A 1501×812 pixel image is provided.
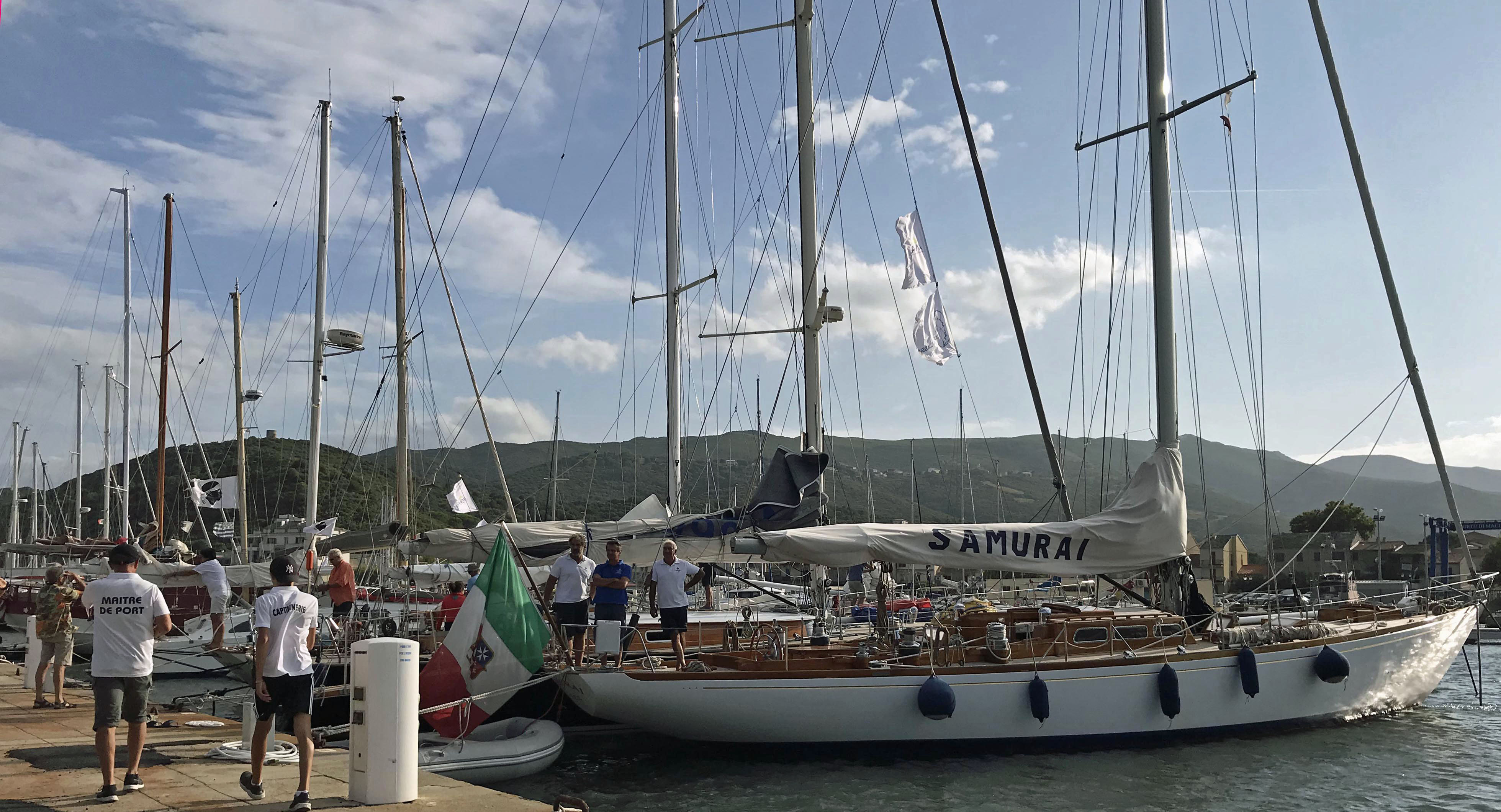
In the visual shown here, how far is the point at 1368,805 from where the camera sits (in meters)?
10.9

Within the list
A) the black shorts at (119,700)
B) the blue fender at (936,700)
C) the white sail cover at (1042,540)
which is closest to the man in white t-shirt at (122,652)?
the black shorts at (119,700)

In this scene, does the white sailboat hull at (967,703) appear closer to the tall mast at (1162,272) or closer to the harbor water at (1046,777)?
the harbor water at (1046,777)

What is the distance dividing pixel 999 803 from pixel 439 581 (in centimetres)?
1738

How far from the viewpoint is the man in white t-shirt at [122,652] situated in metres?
6.90

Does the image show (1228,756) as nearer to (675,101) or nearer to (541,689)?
(541,689)

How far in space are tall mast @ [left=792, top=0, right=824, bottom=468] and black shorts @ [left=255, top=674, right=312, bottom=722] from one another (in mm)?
11010

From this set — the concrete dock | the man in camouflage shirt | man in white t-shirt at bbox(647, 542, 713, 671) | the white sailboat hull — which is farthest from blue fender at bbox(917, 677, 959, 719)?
the man in camouflage shirt

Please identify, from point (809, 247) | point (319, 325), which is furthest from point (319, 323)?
point (809, 247)

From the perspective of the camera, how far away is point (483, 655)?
37.0ft

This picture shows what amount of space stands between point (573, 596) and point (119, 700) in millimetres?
→ 6271

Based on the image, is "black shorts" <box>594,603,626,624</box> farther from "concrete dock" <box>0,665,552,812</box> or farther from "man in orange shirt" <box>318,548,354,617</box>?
"concrete dock" <box>0,665,552,812</box>

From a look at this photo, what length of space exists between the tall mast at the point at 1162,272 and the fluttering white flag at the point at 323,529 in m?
15.3

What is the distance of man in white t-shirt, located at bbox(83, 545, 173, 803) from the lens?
6.90m

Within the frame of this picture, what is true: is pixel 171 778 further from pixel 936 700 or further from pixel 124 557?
pixel 936 700
